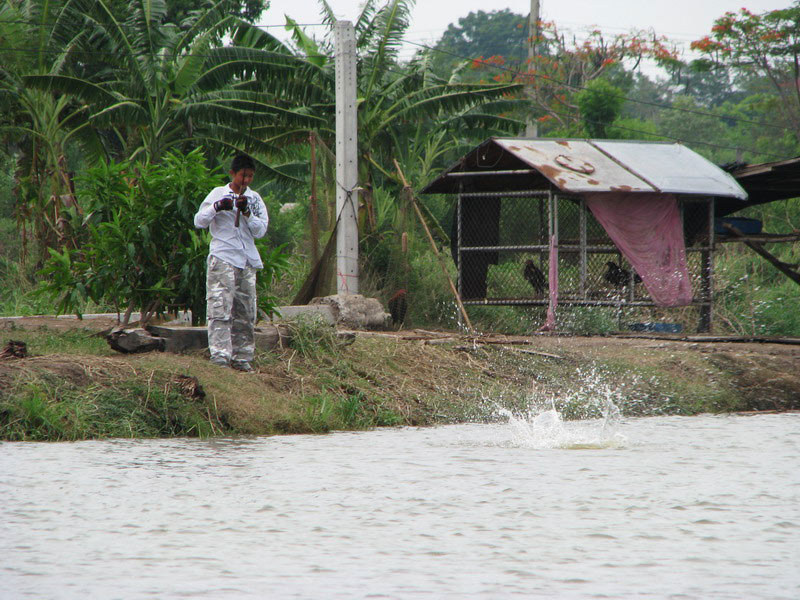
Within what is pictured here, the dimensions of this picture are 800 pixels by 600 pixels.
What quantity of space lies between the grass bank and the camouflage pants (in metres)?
0.20

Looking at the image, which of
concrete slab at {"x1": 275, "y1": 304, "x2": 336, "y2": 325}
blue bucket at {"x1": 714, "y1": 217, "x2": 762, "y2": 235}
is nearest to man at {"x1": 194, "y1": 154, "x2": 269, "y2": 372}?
concrete slab at {"x1": 275, "y1": 304, "x2": 336, "y2": 325}

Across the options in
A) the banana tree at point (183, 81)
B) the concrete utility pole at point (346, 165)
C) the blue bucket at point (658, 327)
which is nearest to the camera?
the concrete utility pole at point (346, 165)

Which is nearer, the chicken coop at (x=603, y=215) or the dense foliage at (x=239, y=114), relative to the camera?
the chicken coop at (x=603, y=215)

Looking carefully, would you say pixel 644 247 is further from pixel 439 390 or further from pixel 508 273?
pixel 439 390

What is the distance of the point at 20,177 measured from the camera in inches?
677

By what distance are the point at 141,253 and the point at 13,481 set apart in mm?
4022

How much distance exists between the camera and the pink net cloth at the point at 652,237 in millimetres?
13445

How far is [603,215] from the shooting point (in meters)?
13.4

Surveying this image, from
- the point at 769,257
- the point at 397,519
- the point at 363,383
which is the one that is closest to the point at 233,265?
the point at 363,383

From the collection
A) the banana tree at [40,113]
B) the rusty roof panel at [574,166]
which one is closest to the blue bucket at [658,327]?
the rusty roof panel at [574,166]

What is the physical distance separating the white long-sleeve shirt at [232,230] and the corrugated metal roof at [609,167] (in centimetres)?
508

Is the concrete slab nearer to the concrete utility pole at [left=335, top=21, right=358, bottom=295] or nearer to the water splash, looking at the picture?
the concrete utility pole at [left=335, top=21, right=358, bottom=295]

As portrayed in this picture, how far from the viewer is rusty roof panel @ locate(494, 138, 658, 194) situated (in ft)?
42.6

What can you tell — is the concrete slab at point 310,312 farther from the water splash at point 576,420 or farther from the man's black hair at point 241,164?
the water splash at point 576,420
